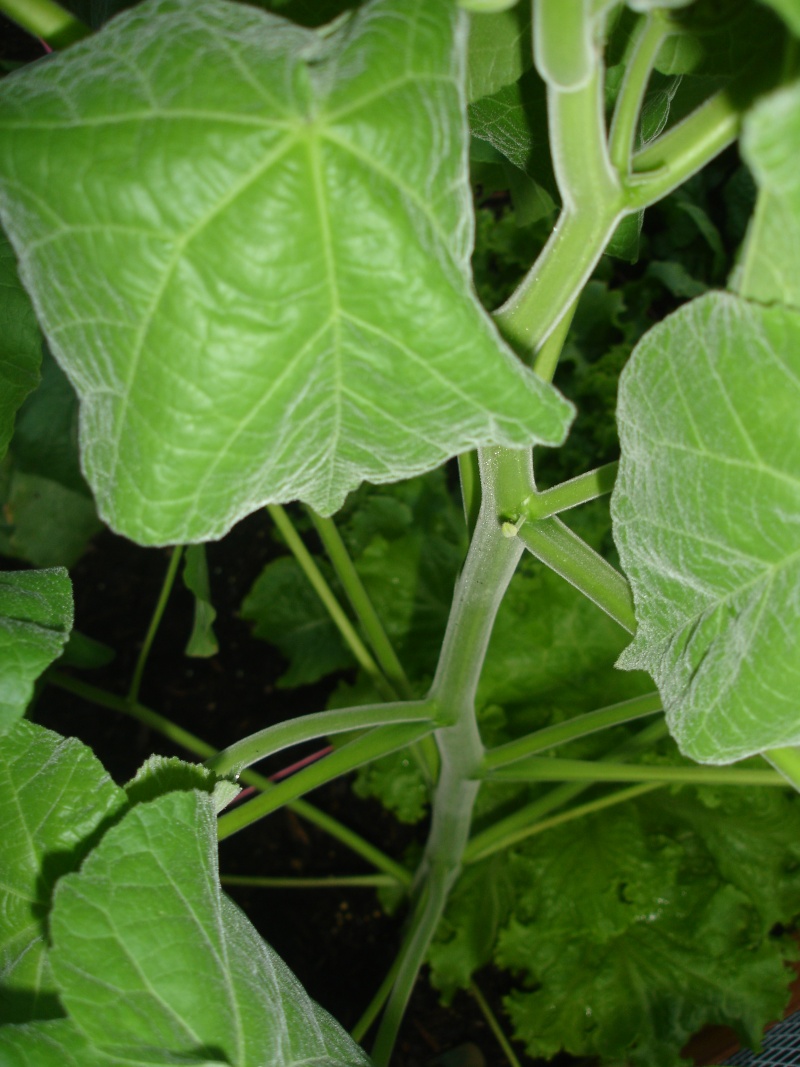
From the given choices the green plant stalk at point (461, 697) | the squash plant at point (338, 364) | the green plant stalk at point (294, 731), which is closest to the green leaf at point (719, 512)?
the squash plant at point (338, 364)

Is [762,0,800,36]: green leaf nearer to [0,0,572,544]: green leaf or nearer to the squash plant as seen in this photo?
the squash plant

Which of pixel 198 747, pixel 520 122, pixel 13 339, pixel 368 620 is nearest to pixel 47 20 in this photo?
pixel 13 339

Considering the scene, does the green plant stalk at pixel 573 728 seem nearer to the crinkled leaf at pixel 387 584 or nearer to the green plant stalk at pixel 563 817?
the green plant stalk at pixel 563 817

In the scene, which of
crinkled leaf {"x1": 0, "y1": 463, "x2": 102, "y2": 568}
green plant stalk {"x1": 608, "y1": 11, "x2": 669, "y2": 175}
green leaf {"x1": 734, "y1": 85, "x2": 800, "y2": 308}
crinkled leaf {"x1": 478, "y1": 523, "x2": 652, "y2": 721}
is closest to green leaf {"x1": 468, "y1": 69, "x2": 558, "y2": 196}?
green plant stalk {"x1": 608, "y1": 11, "x2": 669, "y2": 175}

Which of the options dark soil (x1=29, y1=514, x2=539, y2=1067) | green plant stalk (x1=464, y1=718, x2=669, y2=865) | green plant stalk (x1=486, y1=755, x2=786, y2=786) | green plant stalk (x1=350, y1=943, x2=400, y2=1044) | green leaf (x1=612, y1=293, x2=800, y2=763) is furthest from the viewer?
dark soil (x1=29, y1=514, x2=539, y2=1067)

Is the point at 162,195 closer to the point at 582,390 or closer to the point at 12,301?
the point at 12,301

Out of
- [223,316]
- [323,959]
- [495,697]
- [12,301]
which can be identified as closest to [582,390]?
[495,697]
